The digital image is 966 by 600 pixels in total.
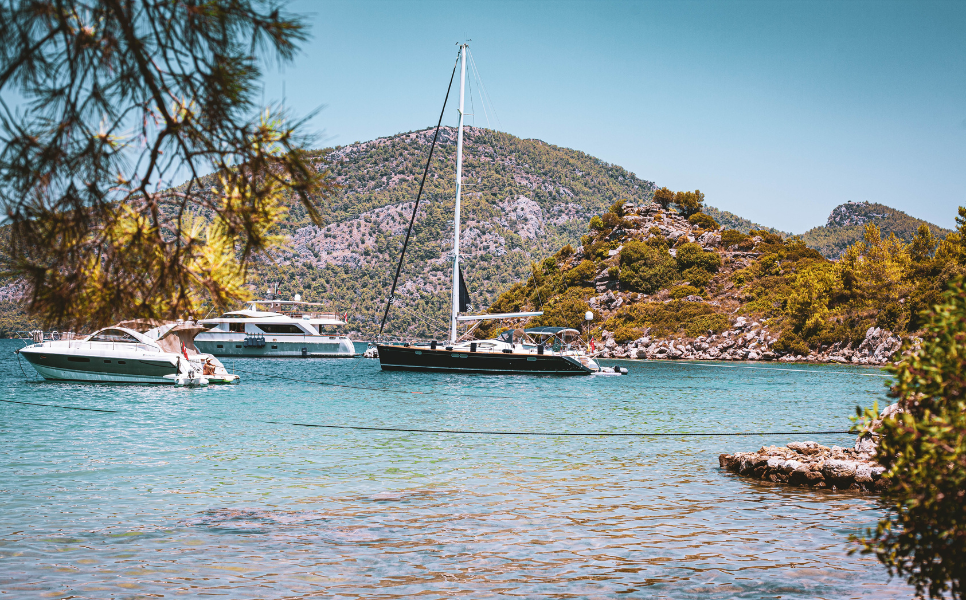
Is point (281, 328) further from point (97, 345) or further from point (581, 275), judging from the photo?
point (581, 275)

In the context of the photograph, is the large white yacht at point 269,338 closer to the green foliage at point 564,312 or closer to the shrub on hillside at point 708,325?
the green foliage at point 564,312

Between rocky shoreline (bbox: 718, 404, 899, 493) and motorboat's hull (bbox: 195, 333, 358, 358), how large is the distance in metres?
62.2

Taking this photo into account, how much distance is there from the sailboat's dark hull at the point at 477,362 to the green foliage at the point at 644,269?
56558 mm

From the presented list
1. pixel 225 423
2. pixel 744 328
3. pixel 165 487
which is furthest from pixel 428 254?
pixel 165 487

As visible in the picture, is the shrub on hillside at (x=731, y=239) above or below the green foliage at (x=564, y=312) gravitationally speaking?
above

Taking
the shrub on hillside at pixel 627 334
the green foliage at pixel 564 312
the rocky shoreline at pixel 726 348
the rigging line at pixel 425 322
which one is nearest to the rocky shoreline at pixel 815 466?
the rocky shoreline at pixel 726 348

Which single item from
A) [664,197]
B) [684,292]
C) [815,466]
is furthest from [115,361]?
[664,197]

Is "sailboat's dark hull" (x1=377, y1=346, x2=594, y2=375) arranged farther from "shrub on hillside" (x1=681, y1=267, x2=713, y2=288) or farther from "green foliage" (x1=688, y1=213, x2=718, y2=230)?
"green foliage" (x1=688, y1=213, x2=718, y2=230)

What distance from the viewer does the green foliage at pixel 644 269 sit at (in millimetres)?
99438

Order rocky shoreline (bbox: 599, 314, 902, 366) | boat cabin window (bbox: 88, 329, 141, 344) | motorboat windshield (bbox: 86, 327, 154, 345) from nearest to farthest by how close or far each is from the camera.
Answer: motorboat windshield (bbox: 86, 327, 154, 345)
boat cabin window (bbox: 88, 329, 141, 344)
rocky shoreline (bbox: 599, 314, 902, 366)

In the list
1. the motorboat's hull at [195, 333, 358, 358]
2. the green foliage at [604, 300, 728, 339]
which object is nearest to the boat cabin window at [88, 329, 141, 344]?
the motorboat's hull at [195, 333, 358, 358]

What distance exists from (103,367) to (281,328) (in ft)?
139

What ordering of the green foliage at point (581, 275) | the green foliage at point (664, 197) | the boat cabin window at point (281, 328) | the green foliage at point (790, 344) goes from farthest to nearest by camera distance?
the green foliage at point (664, 197) → the green foliage at point (581, 275) → the green foliage at point (790, 344) → the boat cabin window at point (281, 328)

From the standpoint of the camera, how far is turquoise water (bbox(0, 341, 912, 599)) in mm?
7070
